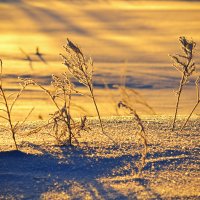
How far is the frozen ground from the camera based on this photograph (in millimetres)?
3090

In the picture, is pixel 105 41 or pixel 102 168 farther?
pixel 105 41

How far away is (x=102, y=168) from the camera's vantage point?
343 centimetres

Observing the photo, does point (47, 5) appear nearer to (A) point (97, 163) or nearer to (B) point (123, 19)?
(B) point (123, 19)

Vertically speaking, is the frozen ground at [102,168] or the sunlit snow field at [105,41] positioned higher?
the sunlit snow field at [105,41]

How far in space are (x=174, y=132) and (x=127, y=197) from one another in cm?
128

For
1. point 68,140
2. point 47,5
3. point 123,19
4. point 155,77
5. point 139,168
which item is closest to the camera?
point 139,168

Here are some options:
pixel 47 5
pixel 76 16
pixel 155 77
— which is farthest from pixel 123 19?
pixel 155 77

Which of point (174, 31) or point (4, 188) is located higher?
point (174, 31)

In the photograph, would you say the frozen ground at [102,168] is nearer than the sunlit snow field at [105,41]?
Yes

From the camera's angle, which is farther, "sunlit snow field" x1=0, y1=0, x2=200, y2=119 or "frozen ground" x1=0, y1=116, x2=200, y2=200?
"sunlit snow field" x1=0, y1=0, x2=200, y2=119

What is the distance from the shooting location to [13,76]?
8570 millimetres

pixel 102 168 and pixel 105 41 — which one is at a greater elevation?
pixel 105 41

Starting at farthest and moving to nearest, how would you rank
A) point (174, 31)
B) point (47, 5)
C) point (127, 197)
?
point (47, 5)
point (174, 31)
point (127, 197)

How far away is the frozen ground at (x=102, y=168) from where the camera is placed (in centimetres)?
309
